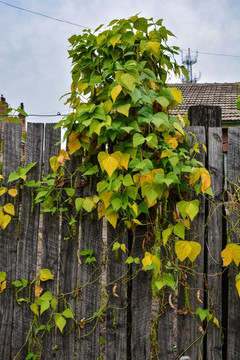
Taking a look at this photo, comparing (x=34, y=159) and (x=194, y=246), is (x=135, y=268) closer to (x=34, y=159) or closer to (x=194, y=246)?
(x=194, y=246)

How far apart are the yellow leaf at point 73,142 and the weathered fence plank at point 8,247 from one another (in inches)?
17.4

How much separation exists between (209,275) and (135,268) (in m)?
0.48

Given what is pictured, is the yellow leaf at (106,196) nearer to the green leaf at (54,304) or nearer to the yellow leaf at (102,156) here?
the yellow leaf at (102,156)

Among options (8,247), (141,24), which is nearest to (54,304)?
(8,247)

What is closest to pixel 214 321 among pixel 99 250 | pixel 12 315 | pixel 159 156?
pixel 99 250

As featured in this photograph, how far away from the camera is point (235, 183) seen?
2053 millimetres

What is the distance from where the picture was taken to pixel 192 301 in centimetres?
204

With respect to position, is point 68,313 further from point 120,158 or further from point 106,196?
point 120,158

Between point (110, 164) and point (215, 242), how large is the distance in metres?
0.86

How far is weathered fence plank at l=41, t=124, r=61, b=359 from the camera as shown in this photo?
211 centimetres

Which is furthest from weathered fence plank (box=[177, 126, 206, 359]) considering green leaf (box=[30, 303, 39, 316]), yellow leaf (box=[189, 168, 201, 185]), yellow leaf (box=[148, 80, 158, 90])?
green leaf (box=[30, 303, 39, 316])

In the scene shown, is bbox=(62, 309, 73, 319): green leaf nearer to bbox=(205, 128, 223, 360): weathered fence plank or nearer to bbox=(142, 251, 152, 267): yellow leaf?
bbox=(142, 251, 152, 267): yellow leaf

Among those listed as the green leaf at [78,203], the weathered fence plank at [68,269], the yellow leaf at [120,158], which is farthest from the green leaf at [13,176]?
the yellow leaf at [120,158]

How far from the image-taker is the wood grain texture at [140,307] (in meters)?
2.05
